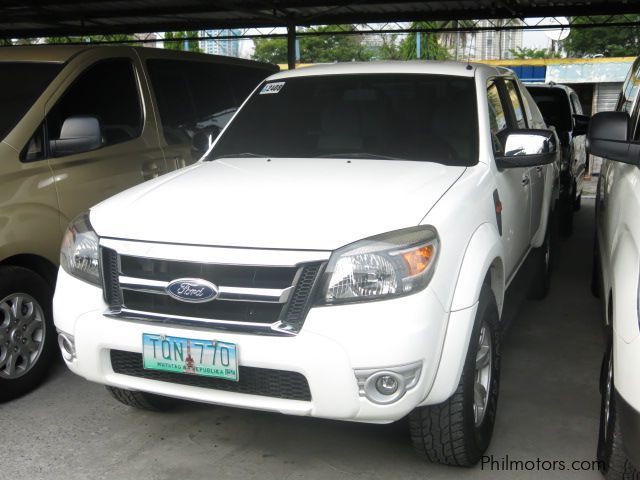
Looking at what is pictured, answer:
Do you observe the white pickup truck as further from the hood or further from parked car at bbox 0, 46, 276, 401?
parked car at bbox 0, 46, 276, 401

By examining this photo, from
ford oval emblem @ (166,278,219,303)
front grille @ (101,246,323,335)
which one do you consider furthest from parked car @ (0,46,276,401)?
ford oval emblem @ (166,278,219,303)

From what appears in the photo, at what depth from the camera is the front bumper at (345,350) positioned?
2.54 meters

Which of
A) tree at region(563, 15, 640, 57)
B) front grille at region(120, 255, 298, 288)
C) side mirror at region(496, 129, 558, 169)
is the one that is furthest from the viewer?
tree at region(563, 15, 640, 57)

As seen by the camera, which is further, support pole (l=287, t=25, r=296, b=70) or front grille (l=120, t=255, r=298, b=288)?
support pole (l=287, t=25, r=296, b=70)

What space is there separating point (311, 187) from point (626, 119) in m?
1.46

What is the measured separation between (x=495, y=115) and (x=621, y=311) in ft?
6.15

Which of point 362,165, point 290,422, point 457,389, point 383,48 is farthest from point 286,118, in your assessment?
point 383,48

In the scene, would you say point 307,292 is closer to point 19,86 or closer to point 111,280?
point 111,280

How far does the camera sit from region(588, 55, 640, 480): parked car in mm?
2295

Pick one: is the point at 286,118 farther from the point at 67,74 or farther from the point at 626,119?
the point at 626,119

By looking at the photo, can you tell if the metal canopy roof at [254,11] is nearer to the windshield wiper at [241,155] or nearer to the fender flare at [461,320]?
the windshield wiper at [241,155]

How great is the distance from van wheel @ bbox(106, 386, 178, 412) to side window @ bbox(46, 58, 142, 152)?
158 cm

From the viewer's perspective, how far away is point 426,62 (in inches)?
169

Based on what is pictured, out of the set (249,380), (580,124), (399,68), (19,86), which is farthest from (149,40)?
(249,380)
